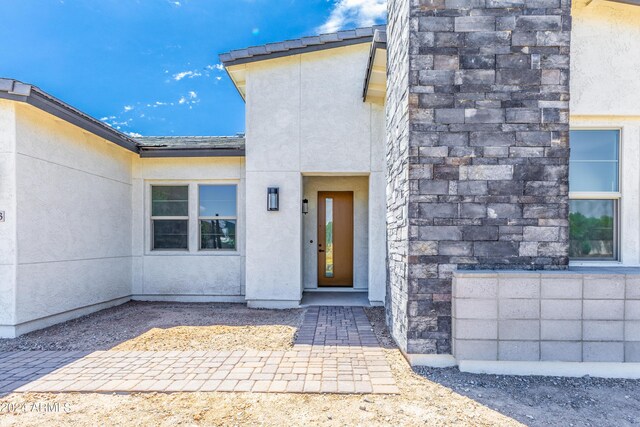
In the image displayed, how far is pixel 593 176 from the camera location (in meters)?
4.17

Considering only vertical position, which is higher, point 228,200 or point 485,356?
point 228,200

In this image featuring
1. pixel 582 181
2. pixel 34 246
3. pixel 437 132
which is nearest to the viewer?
pixel 437 132

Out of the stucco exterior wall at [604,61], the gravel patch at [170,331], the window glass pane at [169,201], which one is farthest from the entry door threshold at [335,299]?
the stucco exterior wall at [604,61]

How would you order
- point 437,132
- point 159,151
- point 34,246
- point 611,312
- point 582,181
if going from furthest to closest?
point 159,151 < point 34,246 < point 582,181 < point 437,132 < point 611,312

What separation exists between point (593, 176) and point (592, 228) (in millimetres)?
649

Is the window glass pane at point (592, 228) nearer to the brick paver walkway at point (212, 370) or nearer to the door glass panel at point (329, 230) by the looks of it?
the brick paver walkway at point (212, 370)

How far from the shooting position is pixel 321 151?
21.4 ft

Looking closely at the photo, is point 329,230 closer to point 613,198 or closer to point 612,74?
point 613,198

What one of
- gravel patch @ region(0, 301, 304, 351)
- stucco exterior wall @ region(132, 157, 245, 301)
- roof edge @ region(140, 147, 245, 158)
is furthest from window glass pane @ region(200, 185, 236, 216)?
gravel patch @ region(0, 301, 304, 351)

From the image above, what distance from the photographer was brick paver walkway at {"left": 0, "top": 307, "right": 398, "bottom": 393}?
321cm

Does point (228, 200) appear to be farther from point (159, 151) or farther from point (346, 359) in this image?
point (346, 359)

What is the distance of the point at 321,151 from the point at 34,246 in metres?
4.92

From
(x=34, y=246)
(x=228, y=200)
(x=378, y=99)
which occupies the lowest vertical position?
(x=34, y=246)

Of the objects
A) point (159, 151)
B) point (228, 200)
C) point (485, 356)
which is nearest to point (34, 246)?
point (159, 151)
